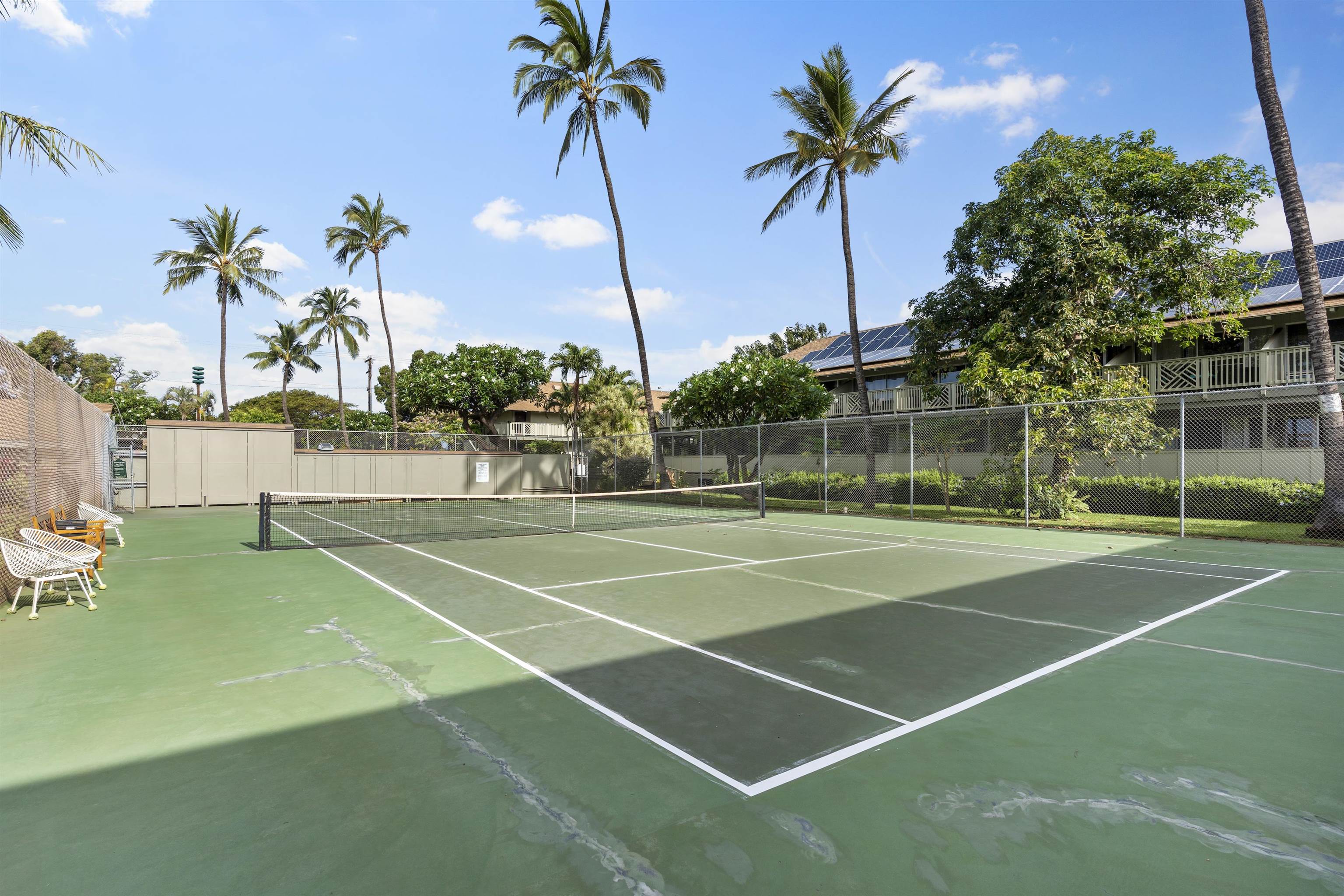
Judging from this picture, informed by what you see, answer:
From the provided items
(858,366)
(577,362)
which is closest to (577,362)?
(577,362)

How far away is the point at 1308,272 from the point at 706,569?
42.4ft

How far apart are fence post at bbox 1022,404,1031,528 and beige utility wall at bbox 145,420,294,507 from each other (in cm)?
2422

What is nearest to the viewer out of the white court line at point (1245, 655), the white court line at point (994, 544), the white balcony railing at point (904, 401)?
the white court line at point (1245, 655)

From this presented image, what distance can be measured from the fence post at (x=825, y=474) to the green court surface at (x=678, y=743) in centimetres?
1104

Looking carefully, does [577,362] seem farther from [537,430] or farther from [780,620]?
[780,620]

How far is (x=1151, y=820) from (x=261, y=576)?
9.98m

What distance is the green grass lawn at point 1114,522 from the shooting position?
13172mm

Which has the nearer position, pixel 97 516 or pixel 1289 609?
pixel 1289 609

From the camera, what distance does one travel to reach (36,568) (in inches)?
268

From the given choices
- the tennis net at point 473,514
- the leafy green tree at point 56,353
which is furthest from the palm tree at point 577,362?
the leafy green tree at point 56,353

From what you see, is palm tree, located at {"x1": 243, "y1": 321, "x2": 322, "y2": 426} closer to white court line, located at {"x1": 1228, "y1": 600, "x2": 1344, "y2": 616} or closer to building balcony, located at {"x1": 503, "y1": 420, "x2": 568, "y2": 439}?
building balcony, located at {"x1": 503, "y1": 420, "x2": 568, "y2": 439}

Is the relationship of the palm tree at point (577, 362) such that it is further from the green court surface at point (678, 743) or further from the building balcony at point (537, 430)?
the green court surface at point (678, 743)

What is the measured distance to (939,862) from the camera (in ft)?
8.46

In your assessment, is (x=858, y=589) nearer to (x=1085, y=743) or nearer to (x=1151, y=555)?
(x=1085, y=743)
